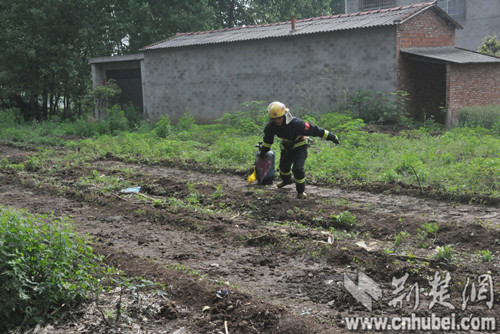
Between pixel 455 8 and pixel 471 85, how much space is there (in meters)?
12.4

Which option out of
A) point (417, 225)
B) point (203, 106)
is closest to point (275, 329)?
point (417, 225)

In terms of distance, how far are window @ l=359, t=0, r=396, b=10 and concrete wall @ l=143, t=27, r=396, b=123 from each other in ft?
44.5

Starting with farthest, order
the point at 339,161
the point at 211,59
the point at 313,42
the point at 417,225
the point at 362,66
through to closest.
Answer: the point at 211,59, the point at 313,42, the point at 362,66, the point at 339,161, the point at 417,225

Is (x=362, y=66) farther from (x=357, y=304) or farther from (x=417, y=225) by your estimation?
(x=357, y=304)

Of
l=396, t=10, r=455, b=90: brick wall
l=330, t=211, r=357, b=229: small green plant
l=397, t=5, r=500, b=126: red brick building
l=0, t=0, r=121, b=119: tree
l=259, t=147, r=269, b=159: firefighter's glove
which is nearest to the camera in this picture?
l=330, t=211, r=357, b=229: small green plant

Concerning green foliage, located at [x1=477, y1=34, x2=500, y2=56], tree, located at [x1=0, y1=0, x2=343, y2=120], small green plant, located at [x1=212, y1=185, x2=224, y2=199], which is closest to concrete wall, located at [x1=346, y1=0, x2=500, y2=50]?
green foliage, located at [x1=477, y1=34, x2=500, y2=56]

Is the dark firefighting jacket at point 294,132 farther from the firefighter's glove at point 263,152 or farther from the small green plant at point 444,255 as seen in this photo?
the small green plant at point 444,255

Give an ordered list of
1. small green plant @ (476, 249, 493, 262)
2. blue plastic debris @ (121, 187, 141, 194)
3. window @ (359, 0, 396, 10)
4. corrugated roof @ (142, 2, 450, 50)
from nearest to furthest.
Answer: small green plant @ (476, 249, 493, 262), blue plastic debris @ (121, 187, 141, 194), corrugated roof @ (142, 2, 450, 50), window @ (359, 0, 396, 10)

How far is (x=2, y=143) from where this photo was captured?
18531 mm

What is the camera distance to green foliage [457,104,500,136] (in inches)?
627

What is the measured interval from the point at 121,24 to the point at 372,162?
66.9ft

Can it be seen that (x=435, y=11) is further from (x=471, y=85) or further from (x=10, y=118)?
(x=10, y=118)

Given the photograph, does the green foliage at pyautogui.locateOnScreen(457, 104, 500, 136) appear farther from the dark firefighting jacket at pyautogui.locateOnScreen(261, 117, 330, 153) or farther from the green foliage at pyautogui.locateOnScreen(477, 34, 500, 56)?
the dark firefighting jacket at pyautogui.locateOnScreen(261, 117, 330, 153)

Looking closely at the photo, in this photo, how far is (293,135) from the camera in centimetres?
912
